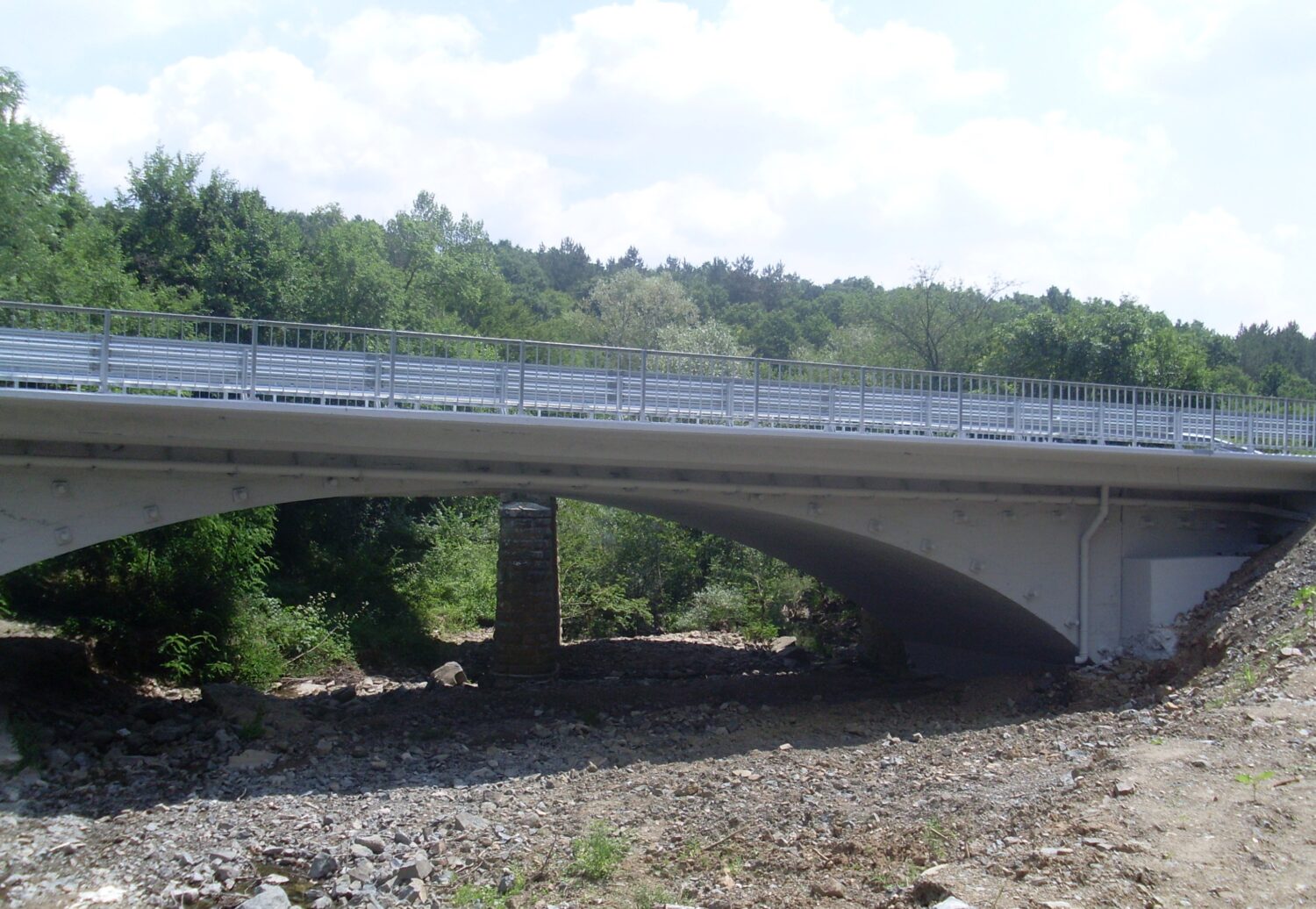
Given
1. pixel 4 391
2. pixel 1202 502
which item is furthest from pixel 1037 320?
pixel 4 391

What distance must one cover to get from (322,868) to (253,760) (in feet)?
12.7

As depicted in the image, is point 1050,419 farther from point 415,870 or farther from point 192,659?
point 192,659

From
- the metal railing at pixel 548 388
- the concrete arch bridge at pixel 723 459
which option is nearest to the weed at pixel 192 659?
the concrete arch bridge at pixel 723 459

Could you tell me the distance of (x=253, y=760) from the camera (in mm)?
13883

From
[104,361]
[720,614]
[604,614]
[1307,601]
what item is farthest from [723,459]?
[720,614]

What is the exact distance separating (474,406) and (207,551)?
753cm

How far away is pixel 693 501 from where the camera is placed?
17.1m

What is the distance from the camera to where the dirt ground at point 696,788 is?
9312 millimetres

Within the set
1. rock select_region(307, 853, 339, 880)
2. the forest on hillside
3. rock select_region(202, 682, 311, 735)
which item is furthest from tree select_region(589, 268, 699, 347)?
rock select_region(307, 853, 339, 880)

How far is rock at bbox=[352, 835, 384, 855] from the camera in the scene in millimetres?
10930

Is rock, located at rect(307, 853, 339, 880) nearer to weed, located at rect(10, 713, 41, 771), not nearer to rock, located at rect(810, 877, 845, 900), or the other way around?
weed, located at rect(10, 713, 41, 771)

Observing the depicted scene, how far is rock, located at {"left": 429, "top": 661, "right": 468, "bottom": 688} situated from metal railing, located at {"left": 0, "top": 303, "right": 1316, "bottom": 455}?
6487mm

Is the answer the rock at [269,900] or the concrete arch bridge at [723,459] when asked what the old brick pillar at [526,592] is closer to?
the concrete arch bridge at [723,459]

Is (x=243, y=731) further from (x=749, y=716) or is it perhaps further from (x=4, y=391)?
(x=749, y=716)
